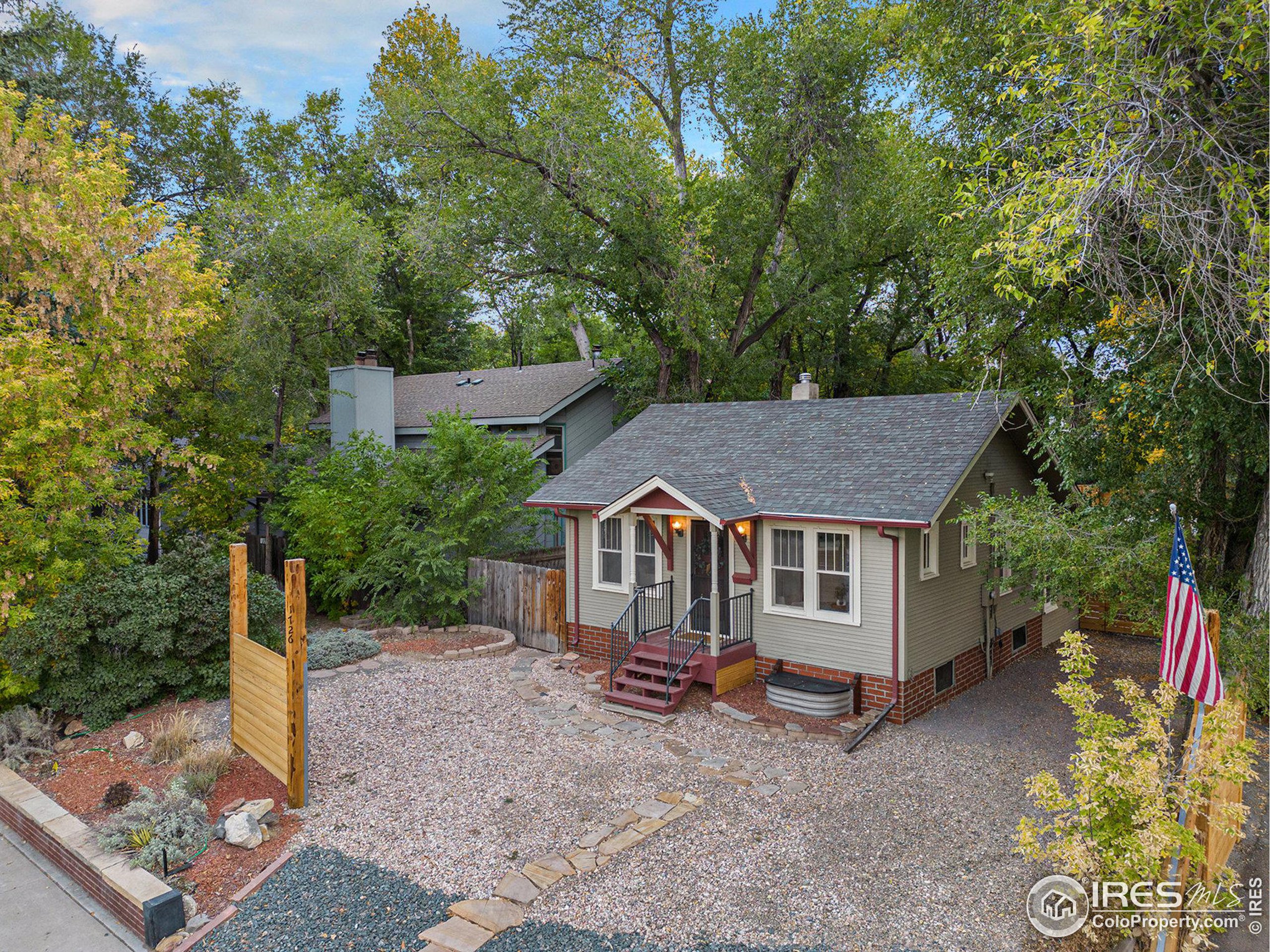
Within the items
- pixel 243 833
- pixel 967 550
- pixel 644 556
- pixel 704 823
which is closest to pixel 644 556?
pixel 644 556

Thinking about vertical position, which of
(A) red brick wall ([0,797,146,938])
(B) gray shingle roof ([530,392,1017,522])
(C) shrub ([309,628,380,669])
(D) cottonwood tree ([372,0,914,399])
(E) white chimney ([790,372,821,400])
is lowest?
(A) red brick wall ([0,797,146,938])

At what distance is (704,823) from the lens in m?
6.93

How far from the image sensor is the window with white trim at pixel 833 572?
1010 centimetres

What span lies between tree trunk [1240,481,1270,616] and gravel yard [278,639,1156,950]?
2689 millimetres

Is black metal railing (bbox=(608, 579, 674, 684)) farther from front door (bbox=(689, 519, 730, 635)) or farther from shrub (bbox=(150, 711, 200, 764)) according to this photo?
shrub (bbox=(150, 711, 200, 764))

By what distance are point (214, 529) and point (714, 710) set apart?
11.8 meters

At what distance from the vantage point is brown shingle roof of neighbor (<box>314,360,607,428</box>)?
19.2m

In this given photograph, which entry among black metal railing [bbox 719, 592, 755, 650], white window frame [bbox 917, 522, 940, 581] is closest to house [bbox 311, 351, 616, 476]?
black metal railing [bbox 719, 592, 755, 650]

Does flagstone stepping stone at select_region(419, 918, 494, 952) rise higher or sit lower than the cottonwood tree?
lower

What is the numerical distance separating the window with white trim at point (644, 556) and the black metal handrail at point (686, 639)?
0.93 meters

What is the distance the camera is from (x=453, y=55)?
95.3ft

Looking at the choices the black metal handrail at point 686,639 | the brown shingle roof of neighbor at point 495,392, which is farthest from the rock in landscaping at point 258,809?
the brown shingle roof of neighbor at point 495,392

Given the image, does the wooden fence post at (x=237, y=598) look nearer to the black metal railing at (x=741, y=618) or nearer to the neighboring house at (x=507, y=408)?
the black metal railing at (x=741, y=618)

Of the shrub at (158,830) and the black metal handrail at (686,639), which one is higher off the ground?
the black metal handrail at (686,639)
